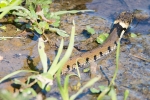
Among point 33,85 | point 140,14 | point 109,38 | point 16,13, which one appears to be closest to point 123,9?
point 140,14

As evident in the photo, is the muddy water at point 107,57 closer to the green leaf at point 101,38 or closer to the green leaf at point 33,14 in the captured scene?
the green leaf at point 101,38

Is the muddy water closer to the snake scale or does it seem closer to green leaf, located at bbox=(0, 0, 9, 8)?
the snake scale

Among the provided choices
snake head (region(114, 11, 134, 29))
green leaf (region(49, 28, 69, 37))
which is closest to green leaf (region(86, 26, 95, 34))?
green leaf (region(49, 28, 69, 37))

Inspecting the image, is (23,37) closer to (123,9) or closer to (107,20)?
(107,20)

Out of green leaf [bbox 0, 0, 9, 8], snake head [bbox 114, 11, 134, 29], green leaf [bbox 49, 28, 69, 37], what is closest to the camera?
green leaf [bbox 49, 28, 69, 37]

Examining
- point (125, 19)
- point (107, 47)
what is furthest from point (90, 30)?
point (125, 19)

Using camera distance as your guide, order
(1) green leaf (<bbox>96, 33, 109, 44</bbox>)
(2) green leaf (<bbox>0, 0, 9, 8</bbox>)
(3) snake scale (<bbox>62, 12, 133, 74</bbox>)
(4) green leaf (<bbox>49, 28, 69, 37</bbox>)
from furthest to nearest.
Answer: (1) green leaf (<bbox>96, 33, 109, 44</bbox>) → (2) green leaf (<bbox>0, 0, 9, 8</bbox>) → (4) green leaf (<bbox>49, 28, 69, 37</bbox>) → (3) snake scale (<bbox>62, 12, 133, 74</bbox>)

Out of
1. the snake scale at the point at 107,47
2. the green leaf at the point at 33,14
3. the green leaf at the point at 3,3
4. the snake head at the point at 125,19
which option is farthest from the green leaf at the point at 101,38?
the green leaf at the point at 3,3
